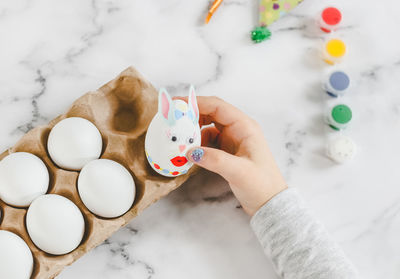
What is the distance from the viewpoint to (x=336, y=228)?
2.96 ft

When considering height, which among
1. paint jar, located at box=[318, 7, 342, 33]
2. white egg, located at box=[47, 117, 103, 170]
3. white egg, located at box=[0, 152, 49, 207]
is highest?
paint jar, located at box=[318, 7, 342, 33]

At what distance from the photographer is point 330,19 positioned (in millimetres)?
996

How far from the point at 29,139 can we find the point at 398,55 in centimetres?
68

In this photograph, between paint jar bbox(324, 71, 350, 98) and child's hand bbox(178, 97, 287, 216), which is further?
paint jar bbox(324, 71, 350, 98)

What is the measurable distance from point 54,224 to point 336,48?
59 cm

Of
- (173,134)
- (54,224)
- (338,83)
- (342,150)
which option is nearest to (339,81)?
(338,83)

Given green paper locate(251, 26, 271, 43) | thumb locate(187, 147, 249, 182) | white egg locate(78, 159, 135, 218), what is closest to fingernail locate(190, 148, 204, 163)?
thumb locate(187, 147, 249, 182)

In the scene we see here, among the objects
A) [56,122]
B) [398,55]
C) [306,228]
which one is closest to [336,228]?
[306,228]

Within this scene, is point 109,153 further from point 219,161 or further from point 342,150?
point 342,150

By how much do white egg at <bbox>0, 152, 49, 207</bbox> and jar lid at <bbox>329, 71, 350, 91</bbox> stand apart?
1.71 feet

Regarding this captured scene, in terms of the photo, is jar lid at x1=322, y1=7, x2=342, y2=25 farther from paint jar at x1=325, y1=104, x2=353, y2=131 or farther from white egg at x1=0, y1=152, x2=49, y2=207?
white egg at x1=0, y1=152, x2=49, y2=207

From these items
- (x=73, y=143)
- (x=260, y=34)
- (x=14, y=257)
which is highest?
(x=260, y=34)

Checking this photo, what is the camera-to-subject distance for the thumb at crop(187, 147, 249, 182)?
29.2 inches

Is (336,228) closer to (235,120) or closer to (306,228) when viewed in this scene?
(306,228)
